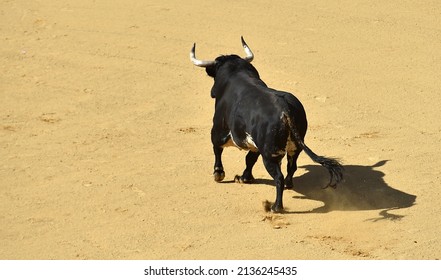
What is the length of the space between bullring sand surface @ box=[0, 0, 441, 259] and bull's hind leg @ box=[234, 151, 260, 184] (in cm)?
15

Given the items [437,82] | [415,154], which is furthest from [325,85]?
[415,154]

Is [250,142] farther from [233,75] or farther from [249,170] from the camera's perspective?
[233,75]

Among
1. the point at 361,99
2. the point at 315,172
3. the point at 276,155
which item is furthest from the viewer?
the point at 361,99

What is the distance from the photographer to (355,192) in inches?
507

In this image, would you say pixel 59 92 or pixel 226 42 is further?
pixel 226 42

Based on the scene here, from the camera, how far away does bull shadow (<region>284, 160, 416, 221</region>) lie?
40.8ft

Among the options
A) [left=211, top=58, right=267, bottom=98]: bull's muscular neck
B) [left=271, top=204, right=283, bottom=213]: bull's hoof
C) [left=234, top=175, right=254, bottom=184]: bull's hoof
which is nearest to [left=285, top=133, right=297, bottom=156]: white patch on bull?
[left=271, top=204, right=283, bottom=213]: bull's hoof

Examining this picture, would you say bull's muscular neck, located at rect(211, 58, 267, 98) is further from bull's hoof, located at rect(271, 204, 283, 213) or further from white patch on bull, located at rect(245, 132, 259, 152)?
bull's hoof, located at rect(271, 204, 283, 213)

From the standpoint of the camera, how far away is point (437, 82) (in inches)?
669

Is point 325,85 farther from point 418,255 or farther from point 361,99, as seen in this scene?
point 418,255

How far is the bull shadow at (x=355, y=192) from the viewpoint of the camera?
12438 millimetres

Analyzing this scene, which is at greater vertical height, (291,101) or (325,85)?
(291,101)

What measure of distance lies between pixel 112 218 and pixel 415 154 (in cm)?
433

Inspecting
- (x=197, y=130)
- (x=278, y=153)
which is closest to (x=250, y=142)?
(x=278, y=153)
